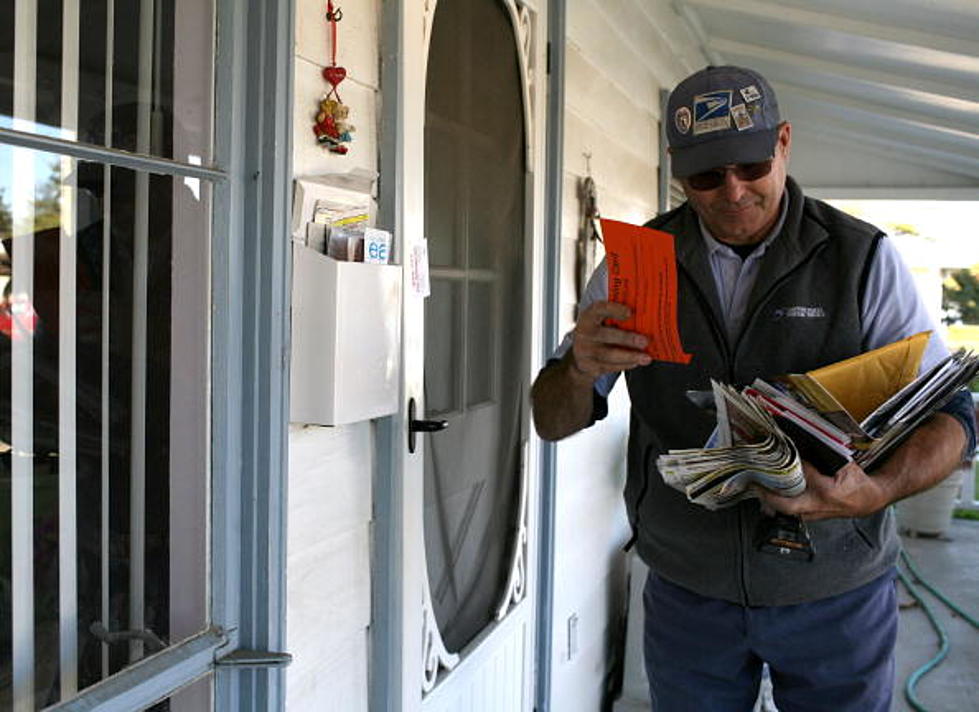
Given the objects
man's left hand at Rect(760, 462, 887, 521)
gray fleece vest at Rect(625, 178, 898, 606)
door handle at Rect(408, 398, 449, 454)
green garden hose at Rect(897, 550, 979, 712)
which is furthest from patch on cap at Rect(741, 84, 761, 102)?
green garden hose at Rect(897, 550, 979, 712)

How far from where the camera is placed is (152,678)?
1386 mm

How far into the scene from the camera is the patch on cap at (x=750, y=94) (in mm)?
1759

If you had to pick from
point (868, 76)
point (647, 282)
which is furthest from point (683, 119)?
point (868, 76)

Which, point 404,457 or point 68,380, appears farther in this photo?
point 404,457

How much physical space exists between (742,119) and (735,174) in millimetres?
95

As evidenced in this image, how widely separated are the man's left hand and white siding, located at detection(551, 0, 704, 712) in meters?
1.62

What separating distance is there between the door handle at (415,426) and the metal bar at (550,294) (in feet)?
3.33

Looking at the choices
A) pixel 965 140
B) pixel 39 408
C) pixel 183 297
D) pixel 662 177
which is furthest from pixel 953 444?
pixel 965 140

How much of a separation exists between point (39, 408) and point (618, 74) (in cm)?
333

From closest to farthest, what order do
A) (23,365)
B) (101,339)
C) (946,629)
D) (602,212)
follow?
(23,365) < (101,339) < (602,212) < (946,629)

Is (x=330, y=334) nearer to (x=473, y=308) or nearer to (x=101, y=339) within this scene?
(x=101, y=339)

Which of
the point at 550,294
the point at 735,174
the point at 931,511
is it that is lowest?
the point at 931,511

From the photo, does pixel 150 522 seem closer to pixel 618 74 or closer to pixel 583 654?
pixel 583 654

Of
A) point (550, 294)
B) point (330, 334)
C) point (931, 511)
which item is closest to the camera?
point (330, 334)
